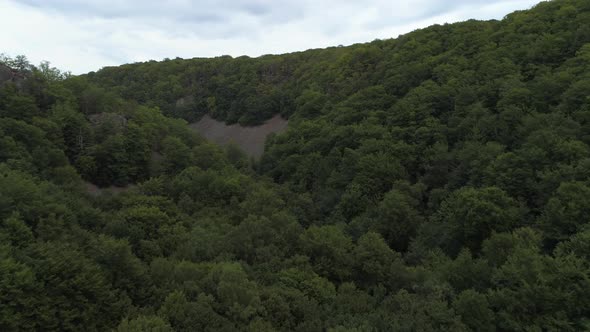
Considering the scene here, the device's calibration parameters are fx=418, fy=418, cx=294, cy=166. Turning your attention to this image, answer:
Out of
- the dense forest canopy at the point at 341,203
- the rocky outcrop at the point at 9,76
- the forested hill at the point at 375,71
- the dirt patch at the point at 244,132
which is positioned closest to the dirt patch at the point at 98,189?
the dense forest canopy at the point at 341,203

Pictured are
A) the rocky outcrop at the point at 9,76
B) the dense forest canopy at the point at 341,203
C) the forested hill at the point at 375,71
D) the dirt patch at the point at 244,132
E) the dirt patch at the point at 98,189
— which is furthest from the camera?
the dirt patch at the point at 244,132

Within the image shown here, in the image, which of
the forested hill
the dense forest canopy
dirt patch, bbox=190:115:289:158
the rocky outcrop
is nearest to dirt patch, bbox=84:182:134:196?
the dense forest canopy

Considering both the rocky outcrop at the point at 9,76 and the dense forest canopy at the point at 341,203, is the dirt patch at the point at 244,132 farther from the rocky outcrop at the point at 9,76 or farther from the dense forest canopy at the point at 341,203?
the rocky outcrop at the point at 9,76

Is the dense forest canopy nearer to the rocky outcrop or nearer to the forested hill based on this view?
the rocky outcrop

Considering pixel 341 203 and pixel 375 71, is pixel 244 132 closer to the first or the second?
pixel 375 71

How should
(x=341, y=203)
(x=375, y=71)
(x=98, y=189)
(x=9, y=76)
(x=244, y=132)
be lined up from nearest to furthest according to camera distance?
(x=341, y=203), (x=98, y=189), (x=9, y=76), (x=375, y=71), (x=244, y=132)

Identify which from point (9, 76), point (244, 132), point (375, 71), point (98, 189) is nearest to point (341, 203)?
point (98, 189)
